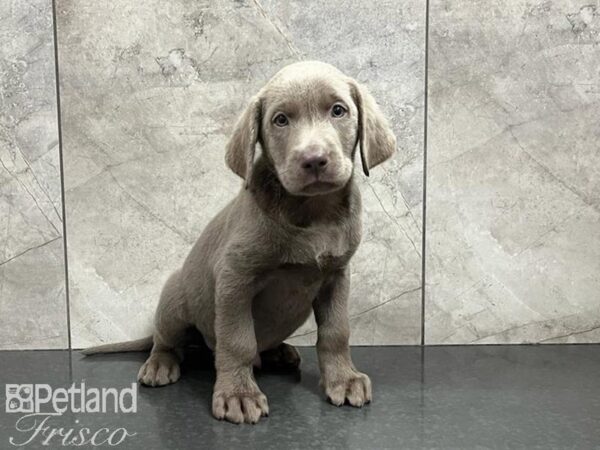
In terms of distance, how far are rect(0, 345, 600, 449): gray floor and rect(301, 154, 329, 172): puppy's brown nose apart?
754 mm

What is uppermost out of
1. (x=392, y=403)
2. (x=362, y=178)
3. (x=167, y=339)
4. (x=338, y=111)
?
(x=338, y=111)

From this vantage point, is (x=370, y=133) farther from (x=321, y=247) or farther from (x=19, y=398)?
(x=19, y=398)

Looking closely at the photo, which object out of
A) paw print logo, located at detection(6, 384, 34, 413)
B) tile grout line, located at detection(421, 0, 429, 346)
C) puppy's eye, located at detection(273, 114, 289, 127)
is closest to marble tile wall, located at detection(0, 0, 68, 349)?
paw print logo, located at detection(6, 384, 34, 413)

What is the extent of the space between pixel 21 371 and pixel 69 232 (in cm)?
55

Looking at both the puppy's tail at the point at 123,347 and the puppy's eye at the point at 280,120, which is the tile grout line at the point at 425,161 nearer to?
the puppy's eye at the point at 280,120

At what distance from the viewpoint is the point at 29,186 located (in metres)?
2.62

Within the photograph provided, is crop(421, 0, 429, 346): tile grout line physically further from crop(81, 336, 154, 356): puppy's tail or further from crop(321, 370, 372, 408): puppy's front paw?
crop(81, 336, 154, 356): puppy's tail

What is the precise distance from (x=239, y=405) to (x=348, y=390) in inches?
14.0

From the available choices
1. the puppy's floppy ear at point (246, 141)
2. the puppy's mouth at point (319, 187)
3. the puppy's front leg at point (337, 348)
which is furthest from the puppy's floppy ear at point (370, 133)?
the puppy's front leg at point (337, 348)

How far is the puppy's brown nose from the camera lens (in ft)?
5.96

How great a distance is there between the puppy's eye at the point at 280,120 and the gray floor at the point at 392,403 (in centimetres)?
87

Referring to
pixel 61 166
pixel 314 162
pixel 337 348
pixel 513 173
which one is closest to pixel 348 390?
pixel 337 348

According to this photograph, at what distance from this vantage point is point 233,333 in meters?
2.05

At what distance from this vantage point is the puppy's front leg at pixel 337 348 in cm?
212
